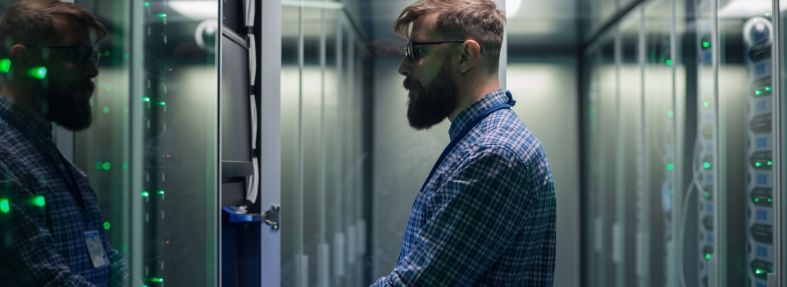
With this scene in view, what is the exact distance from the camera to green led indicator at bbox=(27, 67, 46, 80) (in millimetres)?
788

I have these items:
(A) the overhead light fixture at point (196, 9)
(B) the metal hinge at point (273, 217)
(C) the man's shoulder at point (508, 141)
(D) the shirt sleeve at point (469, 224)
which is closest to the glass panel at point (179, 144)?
(A) the overhead light fixture at point (196, 9)

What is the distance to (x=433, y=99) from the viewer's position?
1352 mm

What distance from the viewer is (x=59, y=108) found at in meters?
0.85

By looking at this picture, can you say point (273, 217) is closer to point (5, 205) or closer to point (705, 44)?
point (5, 205)

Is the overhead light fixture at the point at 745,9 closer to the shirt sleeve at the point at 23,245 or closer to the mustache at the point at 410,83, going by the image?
the mustache at the point at 410,83

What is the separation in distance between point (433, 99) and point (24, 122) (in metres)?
0.75

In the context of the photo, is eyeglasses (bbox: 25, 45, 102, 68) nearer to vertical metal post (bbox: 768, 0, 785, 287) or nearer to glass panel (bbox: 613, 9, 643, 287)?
vertical metal post (bbox: 768, 0, 785, 287)

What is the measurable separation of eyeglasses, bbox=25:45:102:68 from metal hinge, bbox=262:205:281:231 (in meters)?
1.41

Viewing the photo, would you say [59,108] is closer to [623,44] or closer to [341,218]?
[341,218]

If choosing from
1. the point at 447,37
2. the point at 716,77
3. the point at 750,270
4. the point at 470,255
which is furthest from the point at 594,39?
the point at 470,255

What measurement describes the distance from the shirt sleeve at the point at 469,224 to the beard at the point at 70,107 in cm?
53

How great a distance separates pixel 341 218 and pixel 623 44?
1456 millimetres

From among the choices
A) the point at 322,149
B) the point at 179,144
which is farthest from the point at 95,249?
the point at 322,149

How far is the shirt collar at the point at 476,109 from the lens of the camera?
4.28 ft
